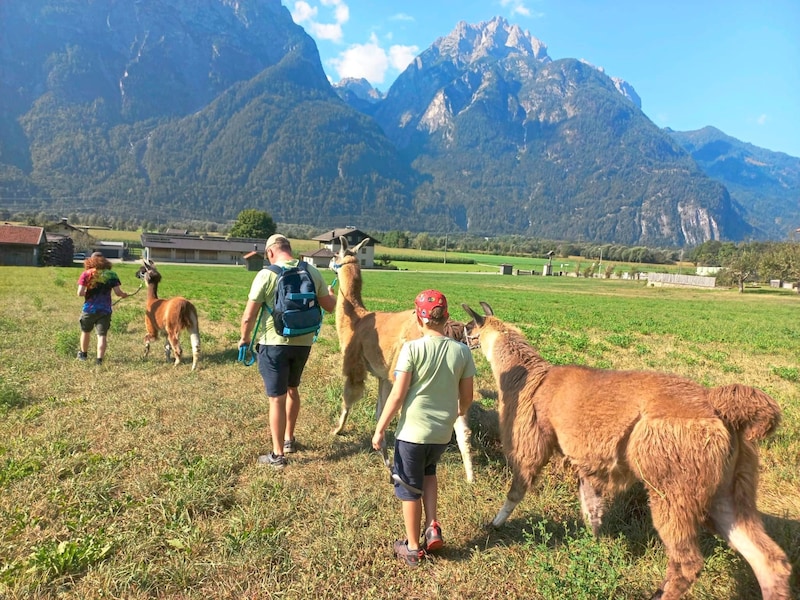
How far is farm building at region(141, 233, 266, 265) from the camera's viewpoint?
74.2 meters

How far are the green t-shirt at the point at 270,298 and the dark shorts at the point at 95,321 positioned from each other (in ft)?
17.7

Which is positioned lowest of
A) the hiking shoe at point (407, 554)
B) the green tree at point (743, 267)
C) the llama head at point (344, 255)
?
the hiking shoe at point (407, 554)

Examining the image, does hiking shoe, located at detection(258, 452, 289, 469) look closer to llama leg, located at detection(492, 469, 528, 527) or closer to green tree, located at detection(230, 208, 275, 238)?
llama leg, located at detection(492, 469, 528, 527)

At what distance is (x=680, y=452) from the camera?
109 inches

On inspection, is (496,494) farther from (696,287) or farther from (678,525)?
(696,287)

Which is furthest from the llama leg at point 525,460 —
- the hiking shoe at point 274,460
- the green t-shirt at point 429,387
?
the hiking shoe at point 274,460

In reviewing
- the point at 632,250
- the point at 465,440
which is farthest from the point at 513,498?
the point at 632,250

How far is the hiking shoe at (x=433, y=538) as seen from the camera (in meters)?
3.34

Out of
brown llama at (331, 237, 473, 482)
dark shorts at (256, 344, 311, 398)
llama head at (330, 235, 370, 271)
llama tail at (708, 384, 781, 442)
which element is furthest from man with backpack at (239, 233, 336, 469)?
llama tail at (708, 384, 781, 442)

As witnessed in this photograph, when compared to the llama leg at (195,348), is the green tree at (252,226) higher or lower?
higher

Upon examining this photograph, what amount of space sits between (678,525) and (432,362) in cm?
190

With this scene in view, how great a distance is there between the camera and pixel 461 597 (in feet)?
9.84

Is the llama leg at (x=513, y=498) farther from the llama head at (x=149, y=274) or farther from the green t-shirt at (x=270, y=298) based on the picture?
the llama head at (x=149, y=274)

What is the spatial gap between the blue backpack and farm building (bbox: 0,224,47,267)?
57.1 metres
